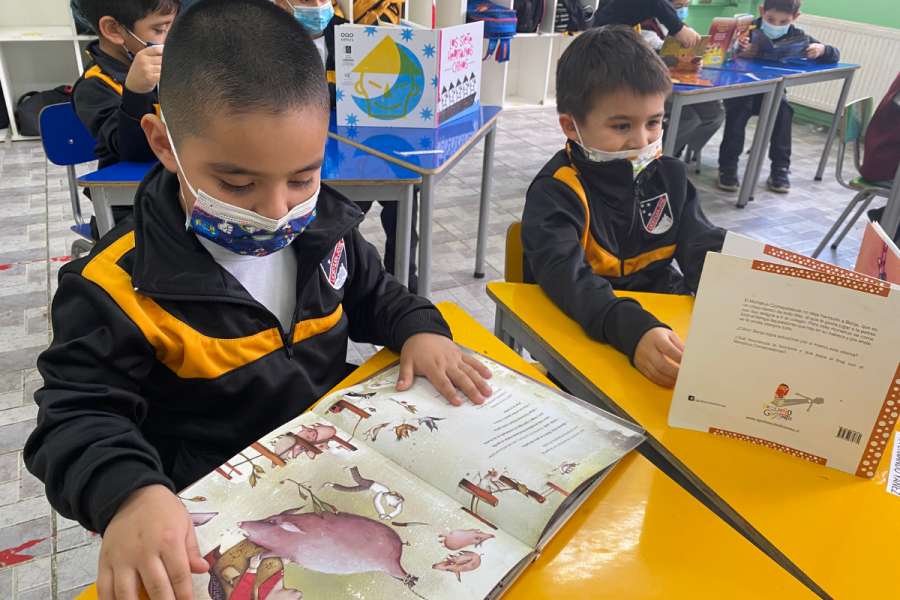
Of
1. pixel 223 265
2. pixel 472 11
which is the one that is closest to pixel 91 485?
pixel 223 265

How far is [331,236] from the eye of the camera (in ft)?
3.19

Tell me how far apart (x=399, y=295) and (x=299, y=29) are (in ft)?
1.46

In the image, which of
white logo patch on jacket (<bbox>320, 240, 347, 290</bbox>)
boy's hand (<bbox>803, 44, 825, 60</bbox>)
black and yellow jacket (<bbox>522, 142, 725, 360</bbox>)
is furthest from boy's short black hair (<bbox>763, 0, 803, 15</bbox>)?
white logo patch on jacket (<bbox>320, 240, 347, 290</bbox>)

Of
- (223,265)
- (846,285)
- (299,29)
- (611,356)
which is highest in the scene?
(299,29)

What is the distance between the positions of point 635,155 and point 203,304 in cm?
94

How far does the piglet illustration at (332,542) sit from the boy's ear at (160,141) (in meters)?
0.50

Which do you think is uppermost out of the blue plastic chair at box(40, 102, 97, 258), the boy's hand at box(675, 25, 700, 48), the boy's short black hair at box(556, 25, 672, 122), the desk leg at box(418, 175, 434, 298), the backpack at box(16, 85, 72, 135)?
the boy's short black hair at box(556, 25, 672, 122)

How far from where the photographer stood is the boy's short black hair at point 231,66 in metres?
0.76

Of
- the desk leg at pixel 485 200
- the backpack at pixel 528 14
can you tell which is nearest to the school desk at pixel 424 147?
the desk leg at pixel 485 200

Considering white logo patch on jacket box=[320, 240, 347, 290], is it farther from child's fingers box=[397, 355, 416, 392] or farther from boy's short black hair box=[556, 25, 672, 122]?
boy's short black hair box=[556, 25, 672, 122]

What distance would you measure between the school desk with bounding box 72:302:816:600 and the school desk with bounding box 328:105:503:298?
1.26 m

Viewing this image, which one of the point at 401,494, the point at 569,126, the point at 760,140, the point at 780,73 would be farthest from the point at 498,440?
the point at 780,73

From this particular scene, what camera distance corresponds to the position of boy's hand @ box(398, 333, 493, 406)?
2.73 ft

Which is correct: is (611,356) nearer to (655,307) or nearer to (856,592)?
(655,307)
